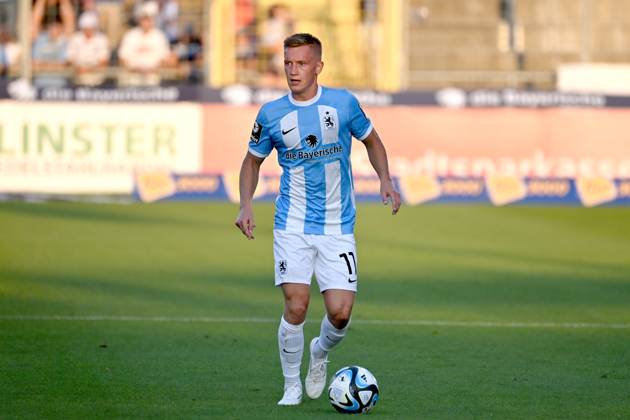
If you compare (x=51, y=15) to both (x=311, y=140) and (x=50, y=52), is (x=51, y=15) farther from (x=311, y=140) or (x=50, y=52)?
(x=311, y=140)

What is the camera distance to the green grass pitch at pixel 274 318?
8070mm

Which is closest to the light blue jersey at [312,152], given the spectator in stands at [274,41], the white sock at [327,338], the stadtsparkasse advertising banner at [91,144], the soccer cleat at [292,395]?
the white sock at [327,338]

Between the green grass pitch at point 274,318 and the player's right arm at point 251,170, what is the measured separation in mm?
1011

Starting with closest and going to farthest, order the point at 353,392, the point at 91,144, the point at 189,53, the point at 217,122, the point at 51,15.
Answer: the point at 353,392 < the point at 91,144 < the point at 217,122 < the point at 51,15 < the point at 189,53

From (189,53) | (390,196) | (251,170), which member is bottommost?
(390,196)

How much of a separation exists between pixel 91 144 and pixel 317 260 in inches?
595

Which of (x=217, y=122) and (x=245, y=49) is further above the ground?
(x=245, y=49)

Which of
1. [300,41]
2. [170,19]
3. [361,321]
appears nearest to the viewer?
[300,41]

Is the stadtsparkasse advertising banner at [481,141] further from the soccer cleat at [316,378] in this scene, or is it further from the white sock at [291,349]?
the white sock at [291,349]

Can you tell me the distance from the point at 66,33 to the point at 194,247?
1003 cm

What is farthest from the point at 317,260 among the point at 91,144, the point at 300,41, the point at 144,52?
the point at 144,52

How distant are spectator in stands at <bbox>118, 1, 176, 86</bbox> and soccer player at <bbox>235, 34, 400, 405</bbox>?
17.9m

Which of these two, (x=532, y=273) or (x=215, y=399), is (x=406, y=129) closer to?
(x=532, y=273)

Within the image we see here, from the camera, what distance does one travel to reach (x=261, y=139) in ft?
26.5
